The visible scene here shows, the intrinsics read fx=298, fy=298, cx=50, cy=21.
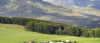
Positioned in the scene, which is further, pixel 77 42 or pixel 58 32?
pixel 58 32

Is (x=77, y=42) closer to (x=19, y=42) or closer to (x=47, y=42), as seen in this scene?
(x=47, y=42)

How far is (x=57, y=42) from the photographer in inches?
5098

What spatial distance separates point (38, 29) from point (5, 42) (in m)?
68.3

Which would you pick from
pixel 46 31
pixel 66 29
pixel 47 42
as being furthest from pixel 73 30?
pixel 47 42

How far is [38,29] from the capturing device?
7795 inches

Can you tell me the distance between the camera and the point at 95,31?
176625mm

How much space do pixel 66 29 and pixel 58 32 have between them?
25.0 feet

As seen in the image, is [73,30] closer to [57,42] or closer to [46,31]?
[46,31]

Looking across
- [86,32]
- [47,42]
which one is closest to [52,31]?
[86,32]

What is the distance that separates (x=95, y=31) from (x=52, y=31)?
32985mm

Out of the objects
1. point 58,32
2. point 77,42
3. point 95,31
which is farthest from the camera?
point 58,32

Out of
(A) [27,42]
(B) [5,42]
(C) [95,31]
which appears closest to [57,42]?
(A) [27,42]

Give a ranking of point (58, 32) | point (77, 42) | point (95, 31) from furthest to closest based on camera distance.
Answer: point (58, 32), point (95, 31), point (77, 42)

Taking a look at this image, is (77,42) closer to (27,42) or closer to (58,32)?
(27,42)
